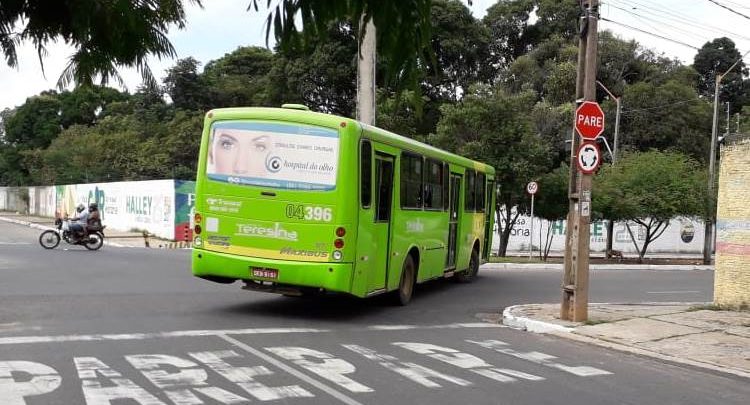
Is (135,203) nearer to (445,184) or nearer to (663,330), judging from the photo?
(445,184)

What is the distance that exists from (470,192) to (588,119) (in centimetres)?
577

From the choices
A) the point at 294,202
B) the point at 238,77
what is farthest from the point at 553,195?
the point at 238,77

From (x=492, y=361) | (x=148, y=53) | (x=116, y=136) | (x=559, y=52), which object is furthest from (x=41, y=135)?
(x=148, y=53)

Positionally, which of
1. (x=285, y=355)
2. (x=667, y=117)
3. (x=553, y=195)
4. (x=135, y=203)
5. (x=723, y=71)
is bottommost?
(x=285, y=355)

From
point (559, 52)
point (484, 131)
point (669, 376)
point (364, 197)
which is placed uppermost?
point (559, 52)

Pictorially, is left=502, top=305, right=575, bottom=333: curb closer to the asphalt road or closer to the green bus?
Answer: the asphalt road

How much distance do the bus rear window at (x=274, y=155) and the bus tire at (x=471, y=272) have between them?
768cm

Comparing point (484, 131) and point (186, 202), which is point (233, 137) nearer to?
point (484, 131)

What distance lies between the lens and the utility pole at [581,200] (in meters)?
10.9

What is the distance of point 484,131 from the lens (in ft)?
88.8

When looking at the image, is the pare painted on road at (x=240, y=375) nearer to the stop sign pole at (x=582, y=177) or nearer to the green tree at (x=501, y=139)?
the stop sign pole at (x=582, y=177)

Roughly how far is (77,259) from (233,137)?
1011 cm

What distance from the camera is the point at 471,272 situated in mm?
17828

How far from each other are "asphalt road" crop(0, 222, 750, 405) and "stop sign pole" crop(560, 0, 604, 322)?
51.5 inches
